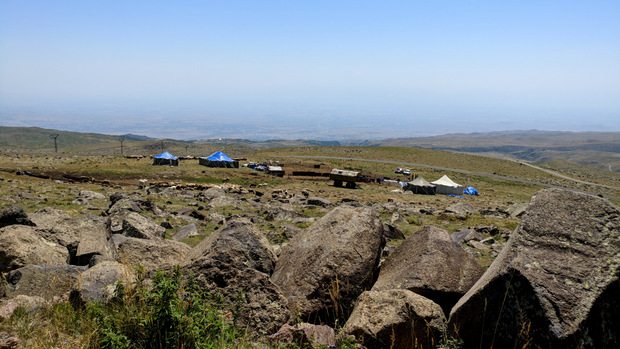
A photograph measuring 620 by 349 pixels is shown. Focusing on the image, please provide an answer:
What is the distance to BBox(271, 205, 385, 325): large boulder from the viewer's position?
24.8 feet

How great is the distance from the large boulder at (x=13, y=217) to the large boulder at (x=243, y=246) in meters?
6.55

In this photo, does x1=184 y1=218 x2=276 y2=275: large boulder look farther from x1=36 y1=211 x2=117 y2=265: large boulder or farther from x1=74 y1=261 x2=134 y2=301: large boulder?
x1=36 y1=211 x2=117 y2=265: large boulder

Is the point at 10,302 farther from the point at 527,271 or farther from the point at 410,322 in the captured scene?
the point at 527,271

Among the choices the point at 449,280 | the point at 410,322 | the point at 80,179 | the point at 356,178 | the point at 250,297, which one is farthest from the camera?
the point at 356,178

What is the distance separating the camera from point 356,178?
53.6 m

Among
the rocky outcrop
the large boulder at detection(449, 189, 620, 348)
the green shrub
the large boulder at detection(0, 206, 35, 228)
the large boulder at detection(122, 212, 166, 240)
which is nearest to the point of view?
the green shrub

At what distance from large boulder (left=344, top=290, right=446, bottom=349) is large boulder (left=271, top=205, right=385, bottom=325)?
649 mm

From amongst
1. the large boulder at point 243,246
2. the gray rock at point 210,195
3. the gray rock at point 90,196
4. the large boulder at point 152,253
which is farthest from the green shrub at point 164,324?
the gray rock at point 210,195

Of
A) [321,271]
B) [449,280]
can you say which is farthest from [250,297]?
[449,280]

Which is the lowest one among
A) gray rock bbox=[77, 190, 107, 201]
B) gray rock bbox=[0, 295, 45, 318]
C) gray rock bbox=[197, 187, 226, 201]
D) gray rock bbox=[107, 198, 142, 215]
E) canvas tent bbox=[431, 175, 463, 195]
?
canvas tent bbox=[431, 175, 463, 195]

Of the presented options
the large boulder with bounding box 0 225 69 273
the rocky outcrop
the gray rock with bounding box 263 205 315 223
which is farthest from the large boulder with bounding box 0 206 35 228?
the gray rock with bounding box 263 205 315 223

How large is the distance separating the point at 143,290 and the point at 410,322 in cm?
409

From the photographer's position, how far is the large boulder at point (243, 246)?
860cm

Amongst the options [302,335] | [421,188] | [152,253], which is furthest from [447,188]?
[302,335]
